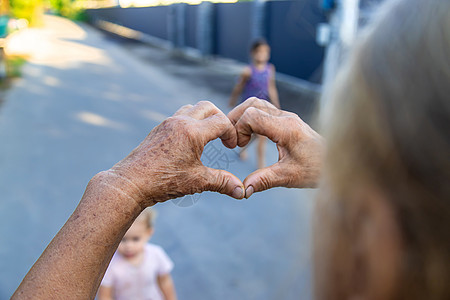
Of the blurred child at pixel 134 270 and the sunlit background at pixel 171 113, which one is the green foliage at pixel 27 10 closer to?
the sunlit background at pixel 171 113

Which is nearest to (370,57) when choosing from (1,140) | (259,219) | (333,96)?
(333,96)

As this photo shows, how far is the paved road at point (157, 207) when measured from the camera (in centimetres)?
184

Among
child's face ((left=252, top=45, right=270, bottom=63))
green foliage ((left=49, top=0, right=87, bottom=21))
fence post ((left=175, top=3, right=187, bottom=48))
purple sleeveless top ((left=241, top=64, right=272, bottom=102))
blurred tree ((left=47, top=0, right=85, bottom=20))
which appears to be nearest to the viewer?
purple sleeveless top ((left=241, top=64, right=272, bottom=102))

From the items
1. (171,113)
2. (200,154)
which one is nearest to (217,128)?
(200,154)

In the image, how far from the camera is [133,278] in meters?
2.23

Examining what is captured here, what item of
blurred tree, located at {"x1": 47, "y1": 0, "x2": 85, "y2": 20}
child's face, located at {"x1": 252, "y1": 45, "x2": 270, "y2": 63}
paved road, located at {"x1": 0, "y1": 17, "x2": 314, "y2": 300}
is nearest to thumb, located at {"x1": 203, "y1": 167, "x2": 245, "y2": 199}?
paved road, located at {"x1": 0, "y1": 17, "x2": 314, "y2": 300}

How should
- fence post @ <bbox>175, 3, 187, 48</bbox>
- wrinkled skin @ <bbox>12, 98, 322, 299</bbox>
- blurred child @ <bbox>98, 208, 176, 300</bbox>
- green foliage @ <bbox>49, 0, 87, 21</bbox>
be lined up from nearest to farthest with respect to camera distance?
wrinkled skin @ <bbox>12, 98, 322, 299</bbox> < blurred child @ <bbox>98, 208, 176, 300</bbox> < fence post @ <bbox>175, 3, 187, 48</bbox> < green foliage @ <bbox>49, 0, 87, 21</bbox>

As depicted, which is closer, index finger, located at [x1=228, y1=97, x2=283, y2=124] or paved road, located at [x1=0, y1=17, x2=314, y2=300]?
index finger, located at [x1=228, y1=97, x2=283, y2=124]

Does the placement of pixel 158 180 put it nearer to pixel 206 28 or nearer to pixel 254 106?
pixel 254 106

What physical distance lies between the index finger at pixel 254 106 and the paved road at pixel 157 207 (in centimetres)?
11

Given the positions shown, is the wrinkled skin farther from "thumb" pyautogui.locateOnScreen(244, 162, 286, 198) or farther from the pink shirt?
the pink shirt

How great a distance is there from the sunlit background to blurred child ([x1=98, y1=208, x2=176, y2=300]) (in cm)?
37

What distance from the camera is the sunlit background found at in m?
3.16

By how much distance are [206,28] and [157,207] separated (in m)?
13.2
